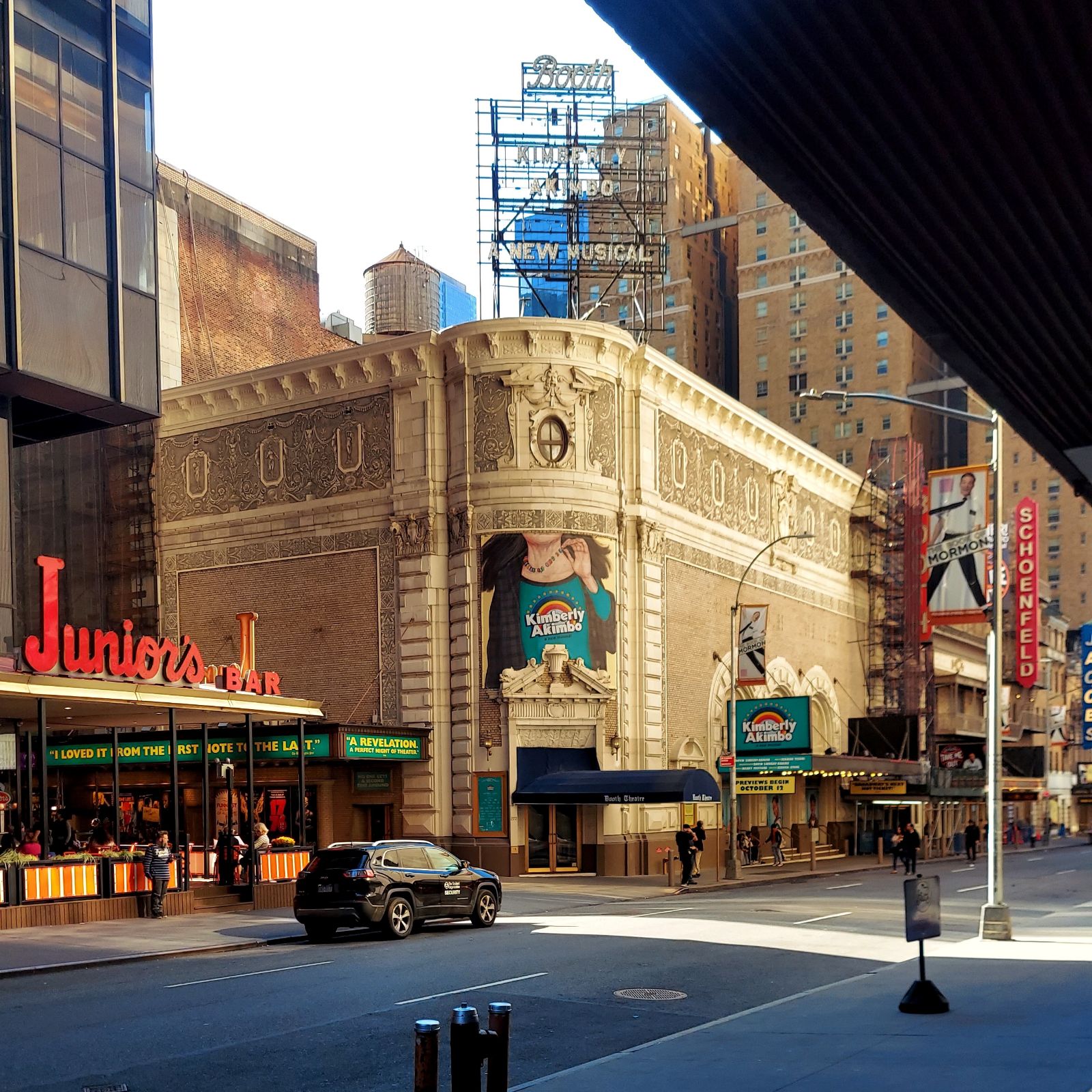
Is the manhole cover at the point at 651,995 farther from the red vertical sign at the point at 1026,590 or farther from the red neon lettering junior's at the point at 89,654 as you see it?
the red vertical sign at the point at 1026,590

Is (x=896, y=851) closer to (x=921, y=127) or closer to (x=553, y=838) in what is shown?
(x=553, y=838)

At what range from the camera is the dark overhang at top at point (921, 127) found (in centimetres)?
762

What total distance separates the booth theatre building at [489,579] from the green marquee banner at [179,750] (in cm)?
103

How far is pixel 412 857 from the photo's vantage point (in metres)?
26.5

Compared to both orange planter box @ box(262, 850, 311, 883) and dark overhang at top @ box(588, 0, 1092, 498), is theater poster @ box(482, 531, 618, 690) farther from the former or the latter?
dark overhang at top @ box(588, 0, 1092, 498)

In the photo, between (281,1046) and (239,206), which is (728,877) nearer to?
(281,1046)

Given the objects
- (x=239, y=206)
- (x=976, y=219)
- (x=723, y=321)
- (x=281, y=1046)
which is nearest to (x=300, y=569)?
(x=239, y=206)

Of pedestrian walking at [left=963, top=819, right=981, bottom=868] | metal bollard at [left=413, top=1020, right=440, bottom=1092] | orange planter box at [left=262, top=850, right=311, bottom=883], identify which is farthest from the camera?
pedestrian walking at [left=963, top=819, right=981, bottom=868]

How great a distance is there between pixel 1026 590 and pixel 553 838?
3942 cm

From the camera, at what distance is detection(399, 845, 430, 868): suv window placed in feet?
86.0

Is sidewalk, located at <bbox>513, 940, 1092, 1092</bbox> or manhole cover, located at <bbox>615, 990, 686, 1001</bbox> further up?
sidewalk, located at <bbox>513, 940, 1092, 1092</bbox>

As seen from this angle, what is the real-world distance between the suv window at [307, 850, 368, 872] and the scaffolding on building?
4513 centimetres

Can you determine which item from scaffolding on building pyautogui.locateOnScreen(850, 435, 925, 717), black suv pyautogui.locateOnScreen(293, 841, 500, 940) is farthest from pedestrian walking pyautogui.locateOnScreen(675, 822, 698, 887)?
scaffolding on building pyautogui.locateOnScreen(850, 435, 925, 717)

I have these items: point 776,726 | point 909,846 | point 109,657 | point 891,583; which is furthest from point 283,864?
point 891,583
